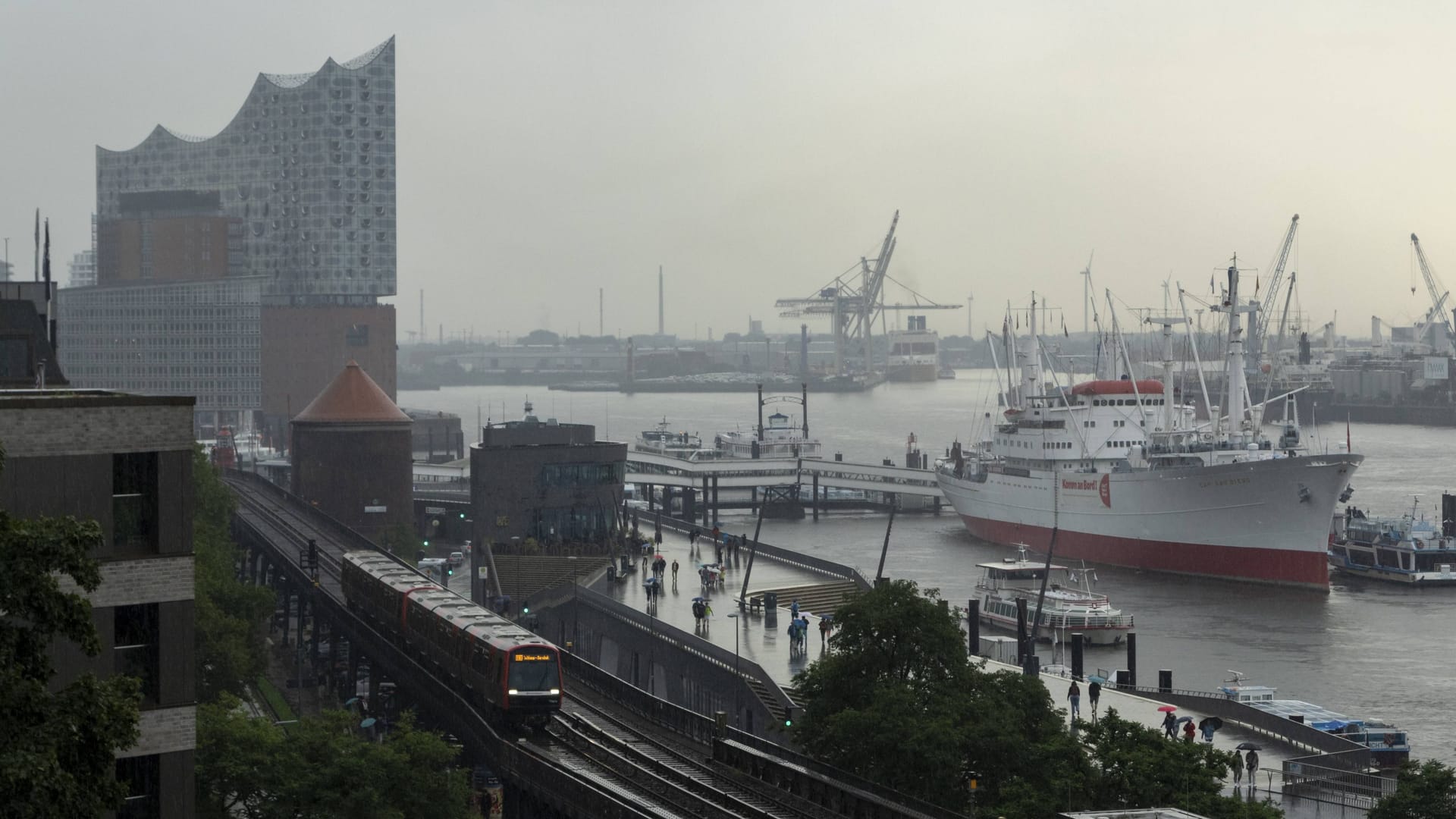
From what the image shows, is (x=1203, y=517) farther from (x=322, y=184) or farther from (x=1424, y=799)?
(x=322, y=184)

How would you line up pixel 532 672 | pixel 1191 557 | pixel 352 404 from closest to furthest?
1. pixel 532 672
2. pixel 352 404
3. pixel 1191 557

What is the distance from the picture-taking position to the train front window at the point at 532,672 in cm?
2647

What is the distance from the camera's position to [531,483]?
5128 centimetres

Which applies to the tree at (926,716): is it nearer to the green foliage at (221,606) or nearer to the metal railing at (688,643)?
the metal railing at (688,643)

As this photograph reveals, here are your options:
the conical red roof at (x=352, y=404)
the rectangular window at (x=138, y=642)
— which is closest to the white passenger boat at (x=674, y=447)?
the conical red roof at (x=352, y=404)

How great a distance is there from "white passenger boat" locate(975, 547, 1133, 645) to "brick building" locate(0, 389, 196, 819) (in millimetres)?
30836

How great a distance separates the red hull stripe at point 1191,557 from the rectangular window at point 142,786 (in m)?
49.8

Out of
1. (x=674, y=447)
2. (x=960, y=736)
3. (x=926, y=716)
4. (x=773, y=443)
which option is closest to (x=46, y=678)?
(x=960, y=736)

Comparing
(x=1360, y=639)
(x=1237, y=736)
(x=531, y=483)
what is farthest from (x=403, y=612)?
(x=1360, y=639)

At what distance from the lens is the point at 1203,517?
62344 mm

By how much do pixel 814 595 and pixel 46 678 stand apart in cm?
3383

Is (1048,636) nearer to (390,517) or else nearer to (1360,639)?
(1360,639)

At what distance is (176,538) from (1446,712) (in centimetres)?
2984

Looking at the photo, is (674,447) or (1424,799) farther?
(674,447)
